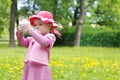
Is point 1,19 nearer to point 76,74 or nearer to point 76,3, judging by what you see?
point 76,3

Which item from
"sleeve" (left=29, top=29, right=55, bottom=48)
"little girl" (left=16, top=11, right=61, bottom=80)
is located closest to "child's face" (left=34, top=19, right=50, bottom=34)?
"little girl" (left=16, top=11, right=61, bottom=80)

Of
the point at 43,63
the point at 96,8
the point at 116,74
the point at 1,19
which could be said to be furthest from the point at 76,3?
the point at 43,63

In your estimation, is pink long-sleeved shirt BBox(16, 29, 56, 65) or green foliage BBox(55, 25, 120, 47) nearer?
pink long-sleeved shirt BBox(16, 29, 56, 65)

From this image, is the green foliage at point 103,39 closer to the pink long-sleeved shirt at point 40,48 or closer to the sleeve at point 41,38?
the pink long-sleeved shirt at point 40,48

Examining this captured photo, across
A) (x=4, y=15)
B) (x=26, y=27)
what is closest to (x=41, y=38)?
(x=26, y=27)

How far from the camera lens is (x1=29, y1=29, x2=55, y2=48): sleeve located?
4488mm

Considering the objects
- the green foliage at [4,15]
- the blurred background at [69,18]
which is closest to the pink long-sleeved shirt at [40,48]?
the blurred background at [69,18]

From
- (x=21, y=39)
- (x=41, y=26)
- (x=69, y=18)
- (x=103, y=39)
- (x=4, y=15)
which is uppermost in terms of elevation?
(x=41, y=26)

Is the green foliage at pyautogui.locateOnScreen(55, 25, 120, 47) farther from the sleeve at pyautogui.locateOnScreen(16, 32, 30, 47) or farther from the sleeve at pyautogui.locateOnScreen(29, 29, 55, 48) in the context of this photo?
the sleeve at pyautogui.locateOnScreen(29, 29, 55, 48)

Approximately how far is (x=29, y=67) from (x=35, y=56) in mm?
167

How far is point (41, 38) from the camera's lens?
180 inches

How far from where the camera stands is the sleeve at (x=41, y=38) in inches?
177

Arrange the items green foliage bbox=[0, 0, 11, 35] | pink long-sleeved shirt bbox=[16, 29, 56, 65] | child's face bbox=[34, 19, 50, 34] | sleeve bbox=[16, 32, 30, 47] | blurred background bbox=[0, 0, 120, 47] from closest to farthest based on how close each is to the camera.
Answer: pink long-sleeved shirt bbox=[16, 29, 56, 65] < child's face bbox=[34, 19, 50, 34] < sleeve bbox=[16, 32, 30, 47] < blurred background bbox=[0, 0, 120, 47] < green foliage bbox=[0, 0, 11, 35]

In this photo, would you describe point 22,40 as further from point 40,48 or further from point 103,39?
point 103,39
